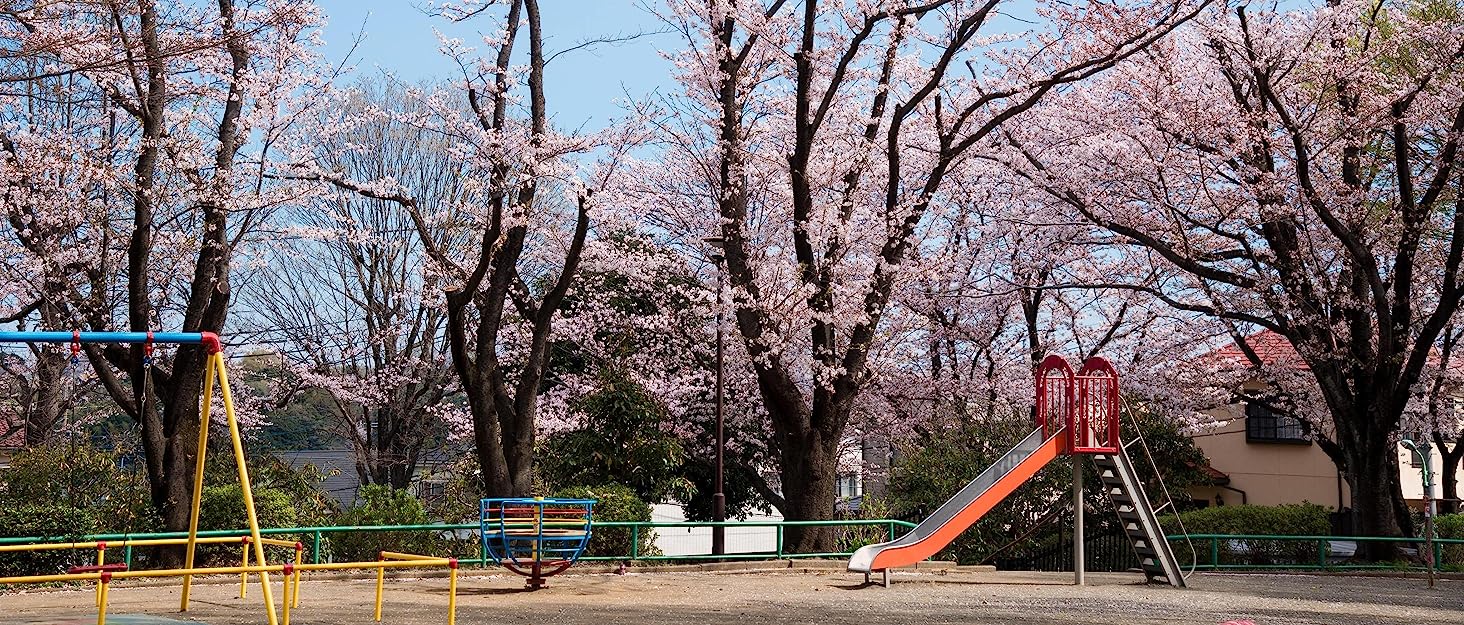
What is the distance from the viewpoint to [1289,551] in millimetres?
22500

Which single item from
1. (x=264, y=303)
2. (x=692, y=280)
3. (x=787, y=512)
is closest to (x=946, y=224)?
(x=692, y=280)

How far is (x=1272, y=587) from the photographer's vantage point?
57.0 ft

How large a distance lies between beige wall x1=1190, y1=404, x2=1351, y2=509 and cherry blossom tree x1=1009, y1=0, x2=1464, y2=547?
12.3 metres

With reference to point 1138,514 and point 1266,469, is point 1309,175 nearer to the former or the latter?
point 1138,514

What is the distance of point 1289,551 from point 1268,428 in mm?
16089

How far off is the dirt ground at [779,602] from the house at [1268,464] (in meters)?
19.1

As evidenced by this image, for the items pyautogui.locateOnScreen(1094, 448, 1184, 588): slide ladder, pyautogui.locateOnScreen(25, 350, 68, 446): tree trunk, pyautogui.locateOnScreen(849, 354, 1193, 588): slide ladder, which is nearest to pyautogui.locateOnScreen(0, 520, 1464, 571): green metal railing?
pyautogui.locateOnScreen(849, 354, 1193, 588): slide ladder

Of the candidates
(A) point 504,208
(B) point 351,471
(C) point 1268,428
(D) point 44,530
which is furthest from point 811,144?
(B) point 351,471

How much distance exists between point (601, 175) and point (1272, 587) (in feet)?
36.5

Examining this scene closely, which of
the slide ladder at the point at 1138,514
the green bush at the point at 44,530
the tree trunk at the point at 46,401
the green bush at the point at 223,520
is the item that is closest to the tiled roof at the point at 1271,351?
the slide ladder at the point at 1138,514

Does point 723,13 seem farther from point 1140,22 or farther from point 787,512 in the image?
point 787,512

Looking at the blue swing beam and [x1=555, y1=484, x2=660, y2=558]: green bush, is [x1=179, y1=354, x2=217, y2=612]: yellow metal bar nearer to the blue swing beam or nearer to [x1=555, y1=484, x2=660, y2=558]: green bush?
the blue swing beam

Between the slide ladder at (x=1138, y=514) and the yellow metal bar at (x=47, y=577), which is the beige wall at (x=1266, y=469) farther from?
the yellow metal bar at (x=47, y=577)

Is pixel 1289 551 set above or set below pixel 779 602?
above
